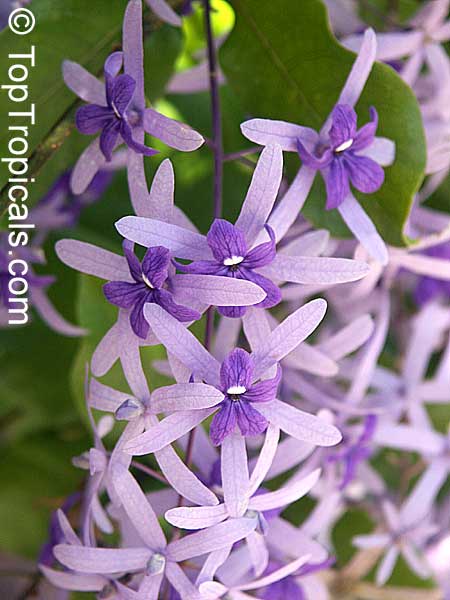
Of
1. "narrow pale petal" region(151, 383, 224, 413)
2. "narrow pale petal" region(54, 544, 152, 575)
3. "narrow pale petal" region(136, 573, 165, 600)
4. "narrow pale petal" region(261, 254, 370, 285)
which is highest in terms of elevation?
"narrow pale petal" region(261, 254, 370, 285)

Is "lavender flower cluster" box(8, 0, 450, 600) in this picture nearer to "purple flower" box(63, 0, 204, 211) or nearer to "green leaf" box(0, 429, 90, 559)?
"purple flower" box(63, 0, 204, 211)

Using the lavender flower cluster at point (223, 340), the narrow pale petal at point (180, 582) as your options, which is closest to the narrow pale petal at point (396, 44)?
the lavender flower cluster at point (223, 340)

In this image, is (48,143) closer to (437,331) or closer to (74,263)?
(74,263)

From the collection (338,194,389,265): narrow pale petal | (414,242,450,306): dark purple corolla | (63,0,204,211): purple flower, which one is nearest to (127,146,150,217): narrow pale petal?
(63,0,204,211): purple flower

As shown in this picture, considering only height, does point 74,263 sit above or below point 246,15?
below

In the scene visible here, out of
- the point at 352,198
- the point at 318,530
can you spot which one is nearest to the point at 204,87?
the point at 352,198

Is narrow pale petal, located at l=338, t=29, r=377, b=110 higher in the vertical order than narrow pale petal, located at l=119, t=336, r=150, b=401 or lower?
higher

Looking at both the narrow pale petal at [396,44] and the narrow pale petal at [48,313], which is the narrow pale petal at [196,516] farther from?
the narrow pale petal at [396,44]

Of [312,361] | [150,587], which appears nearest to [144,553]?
[150,587]
